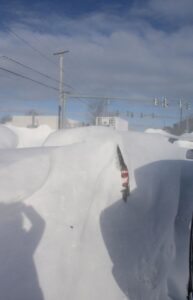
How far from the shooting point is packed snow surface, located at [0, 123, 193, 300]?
142 inches

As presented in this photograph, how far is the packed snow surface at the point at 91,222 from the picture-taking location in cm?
361

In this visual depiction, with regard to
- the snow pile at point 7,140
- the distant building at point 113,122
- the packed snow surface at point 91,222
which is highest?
the distant building at point 113,122

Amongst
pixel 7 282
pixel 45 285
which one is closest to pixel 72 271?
pixel 45 285

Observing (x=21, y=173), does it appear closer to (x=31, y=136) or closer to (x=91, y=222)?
(x=91, y=222)

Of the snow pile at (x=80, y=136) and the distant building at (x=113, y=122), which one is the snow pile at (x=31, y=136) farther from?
the distant building at (x=113, y=122)

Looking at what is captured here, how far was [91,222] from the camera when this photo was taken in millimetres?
4395

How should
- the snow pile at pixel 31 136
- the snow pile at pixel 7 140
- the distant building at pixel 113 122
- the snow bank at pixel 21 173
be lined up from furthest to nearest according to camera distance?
the distant building at pixel 113 122
the snow pile at pixel 31 136
the snow pile at pixel 7 140
the snow bank at pixel 21 173

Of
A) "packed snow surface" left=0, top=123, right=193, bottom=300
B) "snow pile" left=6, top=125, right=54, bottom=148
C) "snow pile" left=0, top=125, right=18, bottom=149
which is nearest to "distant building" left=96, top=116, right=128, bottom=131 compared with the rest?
"snow pile" left=6, top=125, right=54, bottom=148

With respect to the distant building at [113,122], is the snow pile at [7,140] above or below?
below

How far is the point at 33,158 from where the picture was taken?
4062mm

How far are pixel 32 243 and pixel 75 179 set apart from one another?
0.88m

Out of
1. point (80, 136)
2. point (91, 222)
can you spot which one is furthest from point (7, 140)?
point (91, 222)

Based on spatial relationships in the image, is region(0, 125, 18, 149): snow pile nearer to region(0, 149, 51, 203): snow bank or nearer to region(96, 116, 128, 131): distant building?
region(0, 149, 51, 203): snow bank

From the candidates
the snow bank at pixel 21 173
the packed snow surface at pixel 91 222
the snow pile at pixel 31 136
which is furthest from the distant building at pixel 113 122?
the snow bank at pixel 21 173
